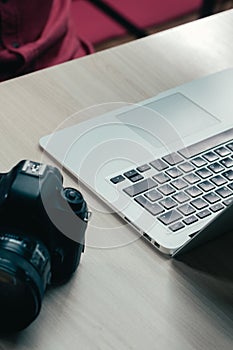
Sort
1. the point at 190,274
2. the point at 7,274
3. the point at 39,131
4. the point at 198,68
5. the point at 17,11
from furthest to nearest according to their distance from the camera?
the point at 17,11, the point at 198,68, the point at 39,131, the point at 190,274, the point at 7,274

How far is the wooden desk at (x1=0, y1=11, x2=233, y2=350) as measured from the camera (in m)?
0.79

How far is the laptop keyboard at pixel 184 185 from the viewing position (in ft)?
2.97

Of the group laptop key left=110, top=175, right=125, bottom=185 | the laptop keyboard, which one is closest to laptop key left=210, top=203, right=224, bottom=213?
the laptop keyboard

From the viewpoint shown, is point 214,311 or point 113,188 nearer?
point 214,311

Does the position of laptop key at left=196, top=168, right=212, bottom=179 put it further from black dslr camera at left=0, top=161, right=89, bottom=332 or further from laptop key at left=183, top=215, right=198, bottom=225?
black dslr camera at left=0, top=161, right=89, bottom=332

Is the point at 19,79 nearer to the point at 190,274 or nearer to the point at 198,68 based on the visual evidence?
the point at 198,68

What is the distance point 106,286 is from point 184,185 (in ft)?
0.56

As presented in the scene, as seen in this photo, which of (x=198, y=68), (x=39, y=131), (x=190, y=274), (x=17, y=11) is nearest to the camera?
(x=190, y=274)

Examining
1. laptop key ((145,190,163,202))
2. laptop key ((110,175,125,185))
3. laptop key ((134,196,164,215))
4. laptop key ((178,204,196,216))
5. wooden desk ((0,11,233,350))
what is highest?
laptop key ((178,204,196,216))

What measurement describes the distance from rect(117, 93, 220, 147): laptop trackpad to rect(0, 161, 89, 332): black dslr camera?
0.23 metres

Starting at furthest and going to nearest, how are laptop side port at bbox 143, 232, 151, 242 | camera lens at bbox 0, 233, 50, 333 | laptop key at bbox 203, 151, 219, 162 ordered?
laptop key at bbox 203, 151, 219, 162
laptop side port at bbox 143, 232, 151, 242
camera lens at bbox 0, 233, 50, 333

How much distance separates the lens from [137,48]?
1.18m

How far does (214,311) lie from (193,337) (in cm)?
4

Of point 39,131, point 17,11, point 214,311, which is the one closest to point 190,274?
point 214,311
